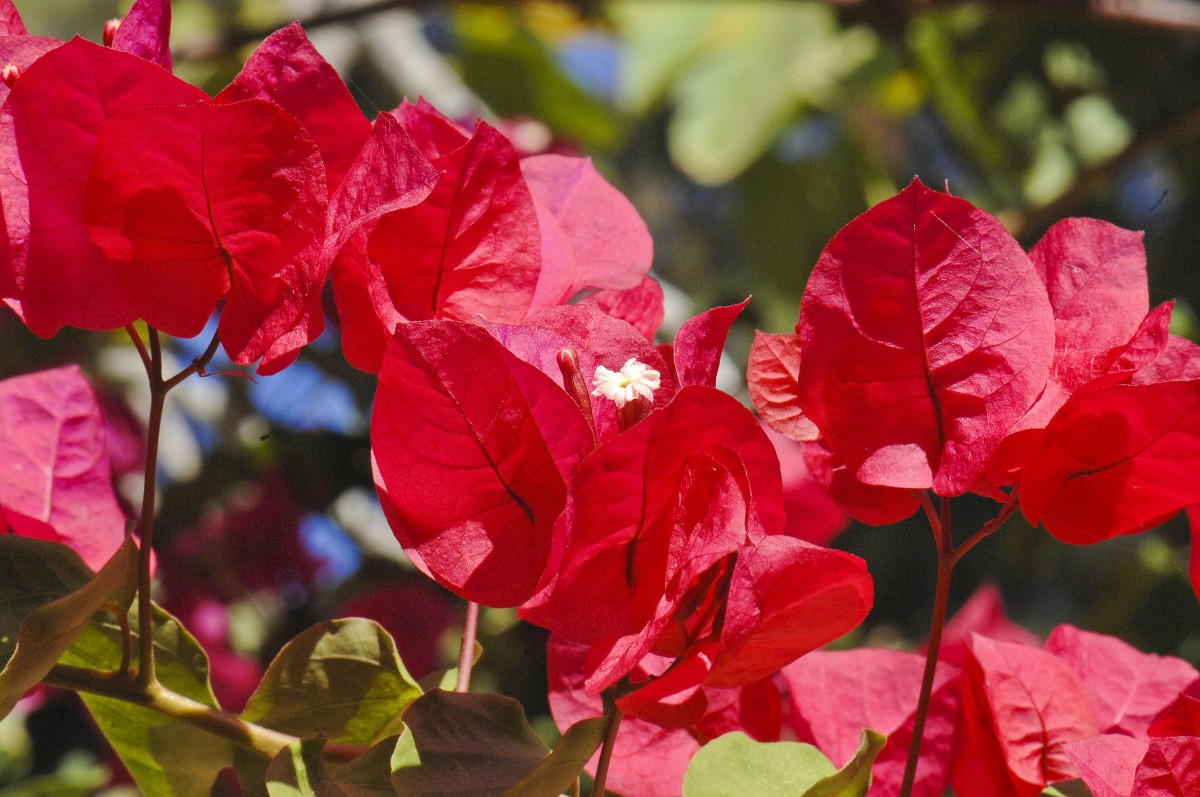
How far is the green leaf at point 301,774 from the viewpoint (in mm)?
347

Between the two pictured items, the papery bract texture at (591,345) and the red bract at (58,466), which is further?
the red bract at (58,466)

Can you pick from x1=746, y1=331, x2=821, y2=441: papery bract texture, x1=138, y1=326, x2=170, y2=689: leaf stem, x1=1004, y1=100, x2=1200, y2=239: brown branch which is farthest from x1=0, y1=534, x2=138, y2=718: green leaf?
x1=1004, y1=100, x2=1200, y2=239: brown branch

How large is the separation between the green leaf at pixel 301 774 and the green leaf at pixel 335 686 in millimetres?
48

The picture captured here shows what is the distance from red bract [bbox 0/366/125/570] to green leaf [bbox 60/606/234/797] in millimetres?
52

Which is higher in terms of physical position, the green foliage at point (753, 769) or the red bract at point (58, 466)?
the red bract at point (58, 466)

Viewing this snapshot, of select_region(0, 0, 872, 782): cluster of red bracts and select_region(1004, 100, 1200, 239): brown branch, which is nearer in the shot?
select_region(0, 0, 872, 782): cluster of red bracts

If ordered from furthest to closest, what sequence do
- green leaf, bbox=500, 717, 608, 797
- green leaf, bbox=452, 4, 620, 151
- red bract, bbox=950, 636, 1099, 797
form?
green leaf, bbox=452, 4, 620, 151
red bract, bbox=950, 636, 1099, 797
green leaf, bbox=500, 717, 608, 797

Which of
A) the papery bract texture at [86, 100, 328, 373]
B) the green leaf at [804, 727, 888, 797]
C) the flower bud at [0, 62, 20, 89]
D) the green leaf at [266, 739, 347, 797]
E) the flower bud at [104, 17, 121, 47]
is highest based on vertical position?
the flower bud at [104, 17, 121, 47]

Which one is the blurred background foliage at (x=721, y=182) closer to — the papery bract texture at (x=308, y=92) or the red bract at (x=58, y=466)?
the red bract at (x=58, y=466)

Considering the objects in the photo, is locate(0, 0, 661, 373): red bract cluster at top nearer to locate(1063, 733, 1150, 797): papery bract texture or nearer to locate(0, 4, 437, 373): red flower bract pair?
locate(0, 4, 437, 373): red flower bract pair

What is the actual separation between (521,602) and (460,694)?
3 cm

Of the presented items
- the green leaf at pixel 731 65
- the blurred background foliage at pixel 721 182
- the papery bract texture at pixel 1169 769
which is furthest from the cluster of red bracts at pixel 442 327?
the green leaf at pixel 731 65

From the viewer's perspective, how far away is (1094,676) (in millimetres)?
476

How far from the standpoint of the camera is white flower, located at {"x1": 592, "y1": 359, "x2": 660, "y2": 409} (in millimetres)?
354
